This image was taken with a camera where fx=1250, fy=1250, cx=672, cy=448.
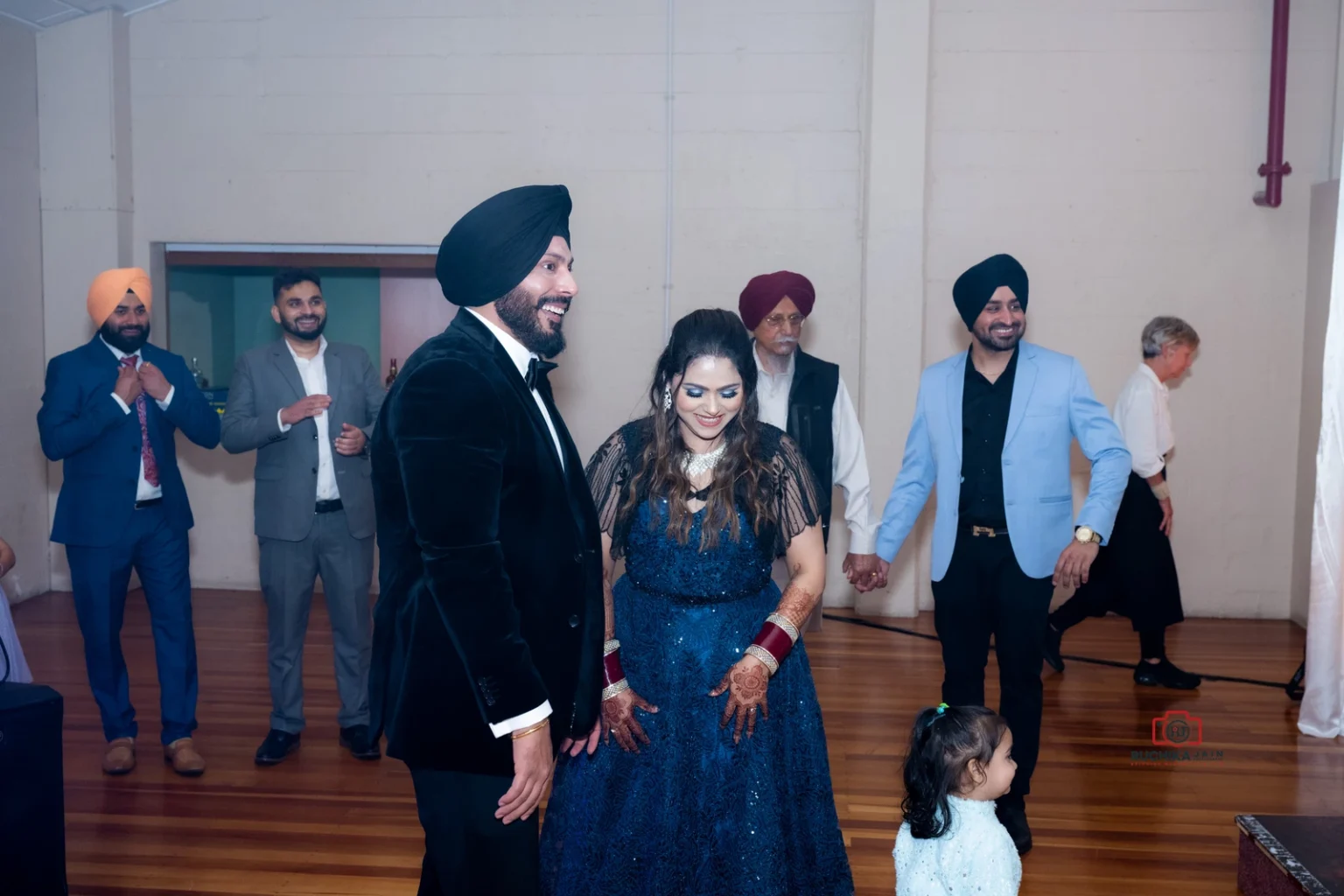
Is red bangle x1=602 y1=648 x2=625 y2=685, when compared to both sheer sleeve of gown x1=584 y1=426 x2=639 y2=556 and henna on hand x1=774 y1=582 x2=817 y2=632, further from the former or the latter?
henna on hand x1=774 y1=582 x2=817 y2=632

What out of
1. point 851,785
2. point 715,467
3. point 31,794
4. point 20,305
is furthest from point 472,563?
point 20,305

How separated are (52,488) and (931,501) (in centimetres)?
501

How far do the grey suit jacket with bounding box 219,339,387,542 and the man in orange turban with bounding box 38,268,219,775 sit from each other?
9.3 inches

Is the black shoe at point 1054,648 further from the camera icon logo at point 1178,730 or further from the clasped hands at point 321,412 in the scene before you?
the clasped hands at point 321,412

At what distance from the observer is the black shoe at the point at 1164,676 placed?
18.4ft

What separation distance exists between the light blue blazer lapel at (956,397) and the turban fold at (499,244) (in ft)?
6.45

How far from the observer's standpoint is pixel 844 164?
683cm

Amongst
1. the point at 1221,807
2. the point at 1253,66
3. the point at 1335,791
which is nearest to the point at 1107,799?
the point at 1221,807

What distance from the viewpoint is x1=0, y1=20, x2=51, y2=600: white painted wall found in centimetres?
665

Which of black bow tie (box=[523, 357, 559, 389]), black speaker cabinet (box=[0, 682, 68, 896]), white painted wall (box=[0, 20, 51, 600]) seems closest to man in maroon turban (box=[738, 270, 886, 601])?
black bow tie (box=[523, 357, 559, 389])

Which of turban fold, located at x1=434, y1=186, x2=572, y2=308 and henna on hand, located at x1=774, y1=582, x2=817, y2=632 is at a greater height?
turban fold, located at x1=434, y1=186, x2=572, y2=308

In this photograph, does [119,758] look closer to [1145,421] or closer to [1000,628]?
[1000,628]

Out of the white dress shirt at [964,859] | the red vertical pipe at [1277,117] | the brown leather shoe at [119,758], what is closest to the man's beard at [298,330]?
the brown leather shoe at [119,758]

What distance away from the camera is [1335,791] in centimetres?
437
